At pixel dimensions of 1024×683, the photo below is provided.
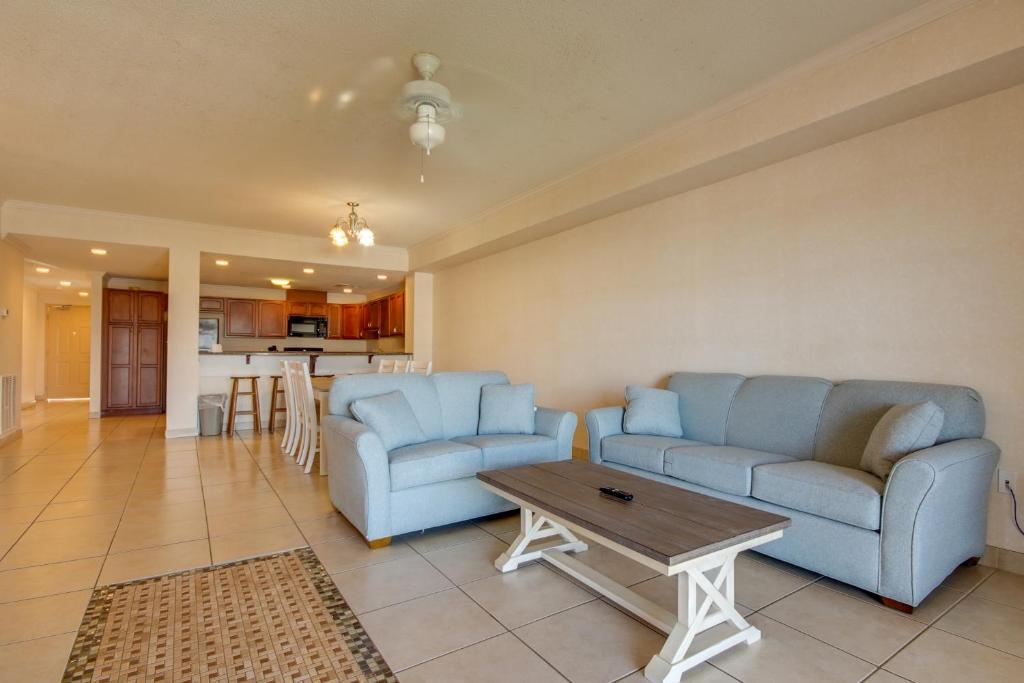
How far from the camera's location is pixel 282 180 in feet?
14.5

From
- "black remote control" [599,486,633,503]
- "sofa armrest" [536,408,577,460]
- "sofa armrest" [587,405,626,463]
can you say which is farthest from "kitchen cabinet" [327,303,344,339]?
"black remote control" [599,486,633,503]

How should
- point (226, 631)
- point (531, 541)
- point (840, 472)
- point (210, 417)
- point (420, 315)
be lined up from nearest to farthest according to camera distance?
point (226, 631) → point (840, 472) → point (531, 541) → point (210, 417) → point (420, 315)

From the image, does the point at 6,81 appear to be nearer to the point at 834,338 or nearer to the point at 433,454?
the point at 433,454

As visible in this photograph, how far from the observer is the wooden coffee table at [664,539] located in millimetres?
1629

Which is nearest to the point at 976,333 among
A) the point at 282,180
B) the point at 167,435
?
the point at 282,180

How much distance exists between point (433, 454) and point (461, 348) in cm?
416

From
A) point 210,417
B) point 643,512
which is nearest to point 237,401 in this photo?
point 210,417

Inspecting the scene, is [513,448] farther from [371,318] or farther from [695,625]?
[371,318]

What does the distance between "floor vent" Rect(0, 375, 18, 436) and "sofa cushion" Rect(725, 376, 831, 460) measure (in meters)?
7.42

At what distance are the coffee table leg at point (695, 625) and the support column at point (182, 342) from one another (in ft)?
20.2

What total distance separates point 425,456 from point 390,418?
37cm

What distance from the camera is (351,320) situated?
10.3m

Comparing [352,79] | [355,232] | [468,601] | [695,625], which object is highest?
[352,79]

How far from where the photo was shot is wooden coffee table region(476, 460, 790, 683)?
1629 millimetres
